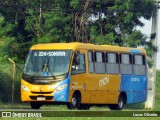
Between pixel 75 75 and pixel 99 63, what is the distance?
104 inches

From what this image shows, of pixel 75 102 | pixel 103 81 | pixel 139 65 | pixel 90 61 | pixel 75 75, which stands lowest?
pixel 75 102

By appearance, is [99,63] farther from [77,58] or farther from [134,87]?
[134,87]

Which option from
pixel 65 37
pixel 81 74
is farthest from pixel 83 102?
pixel 65 37

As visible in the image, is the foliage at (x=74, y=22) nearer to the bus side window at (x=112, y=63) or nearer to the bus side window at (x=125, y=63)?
the bus side window at (x=125, y=63)

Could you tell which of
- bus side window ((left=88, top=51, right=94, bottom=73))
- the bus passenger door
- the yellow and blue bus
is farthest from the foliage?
the bus passenger door

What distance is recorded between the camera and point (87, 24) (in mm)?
50531

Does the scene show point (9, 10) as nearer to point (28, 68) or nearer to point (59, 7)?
point (59, 7)

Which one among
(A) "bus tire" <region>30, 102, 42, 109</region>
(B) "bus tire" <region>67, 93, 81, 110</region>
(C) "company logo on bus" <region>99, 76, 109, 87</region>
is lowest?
(A) "bus tire" <region>30, 102, 42, 109</region>

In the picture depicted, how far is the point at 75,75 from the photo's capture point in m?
34.8

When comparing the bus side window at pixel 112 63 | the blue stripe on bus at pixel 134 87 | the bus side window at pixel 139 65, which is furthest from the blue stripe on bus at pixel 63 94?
the bus side window at pixel 139 65

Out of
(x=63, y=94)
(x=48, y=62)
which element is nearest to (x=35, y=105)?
(x=63, y=94)

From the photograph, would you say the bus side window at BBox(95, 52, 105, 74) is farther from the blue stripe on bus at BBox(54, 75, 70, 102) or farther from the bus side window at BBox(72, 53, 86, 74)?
the blue stripe on bus at BBox(54, 75, 70, 102)

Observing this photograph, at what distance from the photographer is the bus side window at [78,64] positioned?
34.6 metres

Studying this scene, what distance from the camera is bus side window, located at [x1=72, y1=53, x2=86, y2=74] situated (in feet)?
114
